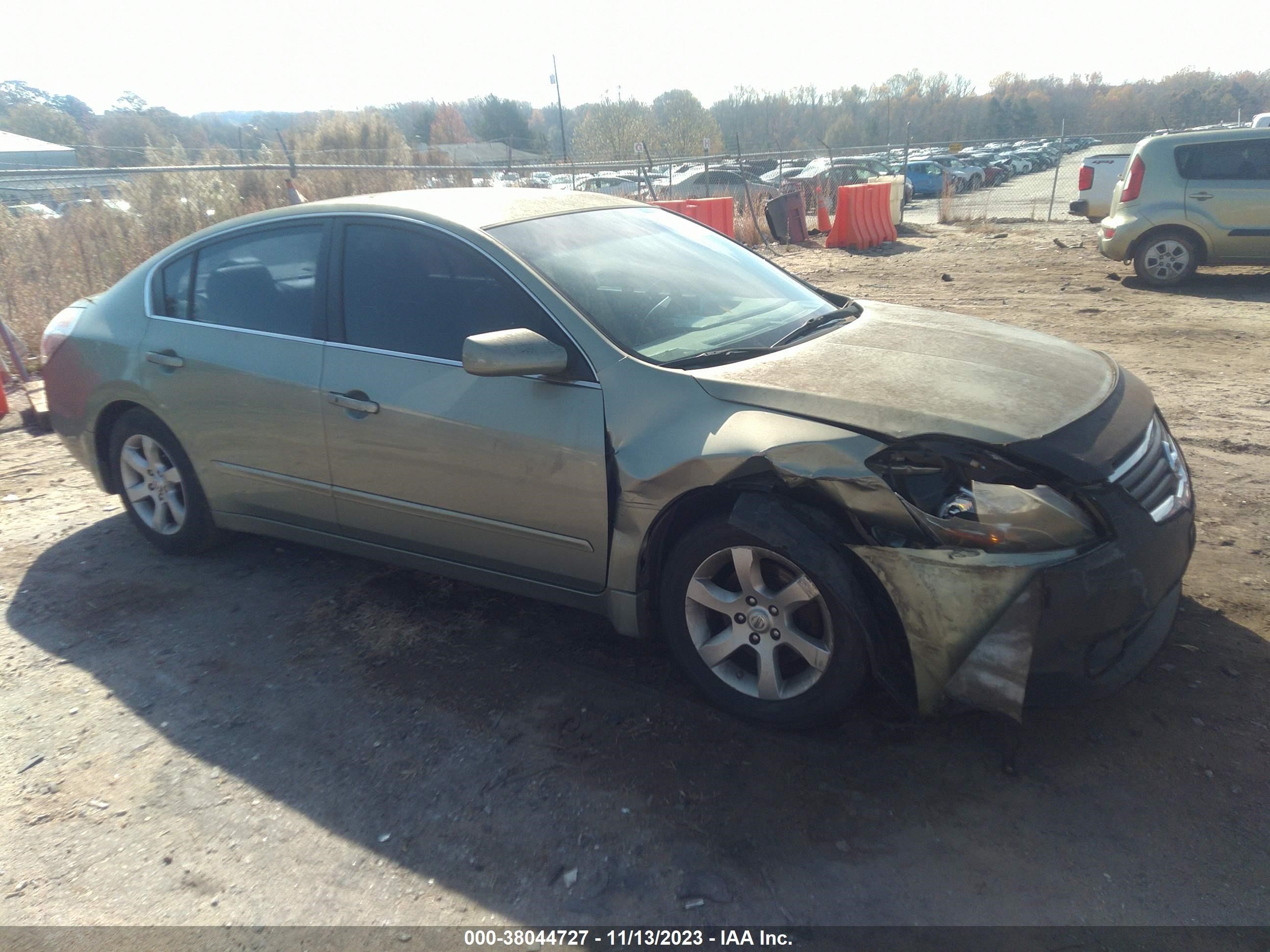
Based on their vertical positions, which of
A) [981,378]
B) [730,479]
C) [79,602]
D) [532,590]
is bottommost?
[79,602]

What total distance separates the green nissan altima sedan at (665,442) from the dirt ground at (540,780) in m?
0.31

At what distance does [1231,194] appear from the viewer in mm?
10523

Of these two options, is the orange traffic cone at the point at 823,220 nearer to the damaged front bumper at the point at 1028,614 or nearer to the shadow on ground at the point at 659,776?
the shadow on ground at the point at 659,776

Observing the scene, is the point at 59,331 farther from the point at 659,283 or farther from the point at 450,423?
the point at 659,283

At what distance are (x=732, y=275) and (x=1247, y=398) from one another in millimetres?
4492

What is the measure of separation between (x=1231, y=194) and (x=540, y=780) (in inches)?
445

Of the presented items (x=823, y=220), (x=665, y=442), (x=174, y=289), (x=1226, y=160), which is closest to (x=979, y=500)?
(x=665, y=442)

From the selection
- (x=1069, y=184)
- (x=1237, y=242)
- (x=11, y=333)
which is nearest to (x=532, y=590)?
(x=11, y=333)

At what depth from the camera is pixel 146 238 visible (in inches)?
465

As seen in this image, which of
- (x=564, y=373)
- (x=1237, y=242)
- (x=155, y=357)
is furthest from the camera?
(x=1237, y=242)

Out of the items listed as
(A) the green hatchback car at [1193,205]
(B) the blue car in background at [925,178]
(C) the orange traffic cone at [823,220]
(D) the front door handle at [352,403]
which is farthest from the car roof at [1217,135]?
(B) the blue car in background at [925,178]

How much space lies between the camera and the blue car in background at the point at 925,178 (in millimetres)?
31266

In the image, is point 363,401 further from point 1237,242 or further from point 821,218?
point 821,218

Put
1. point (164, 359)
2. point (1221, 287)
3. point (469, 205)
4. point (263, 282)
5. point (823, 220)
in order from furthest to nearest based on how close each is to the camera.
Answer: point (823, 220)
point (1221, 287)
point (164, 359)
point (263, 282)
point (469, 205)
